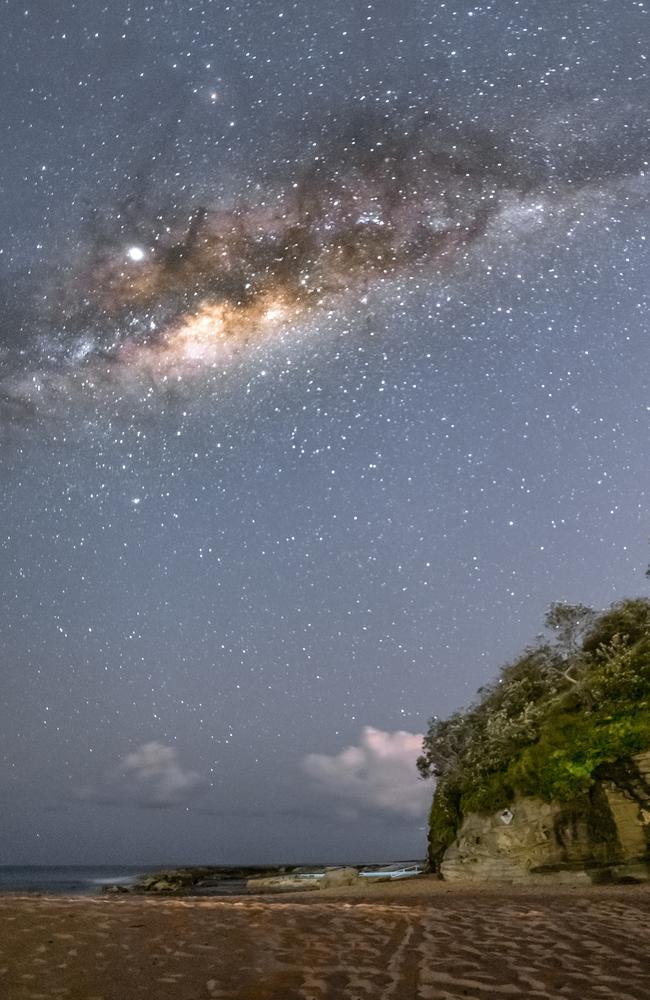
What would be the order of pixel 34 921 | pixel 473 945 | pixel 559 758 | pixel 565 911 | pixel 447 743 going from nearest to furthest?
pixel 473 945
pixel 34 921
pixel 565 911
pixel 559 758
pixel 447 743

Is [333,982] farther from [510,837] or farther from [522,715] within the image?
[522,715]

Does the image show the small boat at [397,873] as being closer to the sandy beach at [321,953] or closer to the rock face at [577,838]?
the rock face at [577,838]

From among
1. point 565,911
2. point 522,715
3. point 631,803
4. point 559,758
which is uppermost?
point 522,715

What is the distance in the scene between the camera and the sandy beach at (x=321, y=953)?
6.76m

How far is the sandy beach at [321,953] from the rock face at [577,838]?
6.15 m

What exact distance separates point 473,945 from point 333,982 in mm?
3214

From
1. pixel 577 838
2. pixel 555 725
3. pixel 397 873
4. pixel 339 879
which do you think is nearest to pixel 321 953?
pixel 577 838

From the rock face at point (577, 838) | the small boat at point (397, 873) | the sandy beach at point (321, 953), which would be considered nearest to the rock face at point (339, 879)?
the small boat at point (397, 873)

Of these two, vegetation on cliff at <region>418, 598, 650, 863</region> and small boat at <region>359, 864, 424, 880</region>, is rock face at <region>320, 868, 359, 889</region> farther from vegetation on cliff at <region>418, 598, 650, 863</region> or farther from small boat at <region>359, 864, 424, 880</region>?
vegetation on cliff at <region>418, 598, 650, 863</region>

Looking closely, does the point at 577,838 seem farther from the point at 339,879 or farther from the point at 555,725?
the point at 339,879

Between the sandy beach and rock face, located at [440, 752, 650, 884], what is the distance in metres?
6.15

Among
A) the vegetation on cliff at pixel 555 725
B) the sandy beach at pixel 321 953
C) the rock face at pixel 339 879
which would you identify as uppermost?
the vegetation on cliff at pixel 555 725

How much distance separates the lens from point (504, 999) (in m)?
6.21

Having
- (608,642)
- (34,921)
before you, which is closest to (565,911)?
(34,921)
